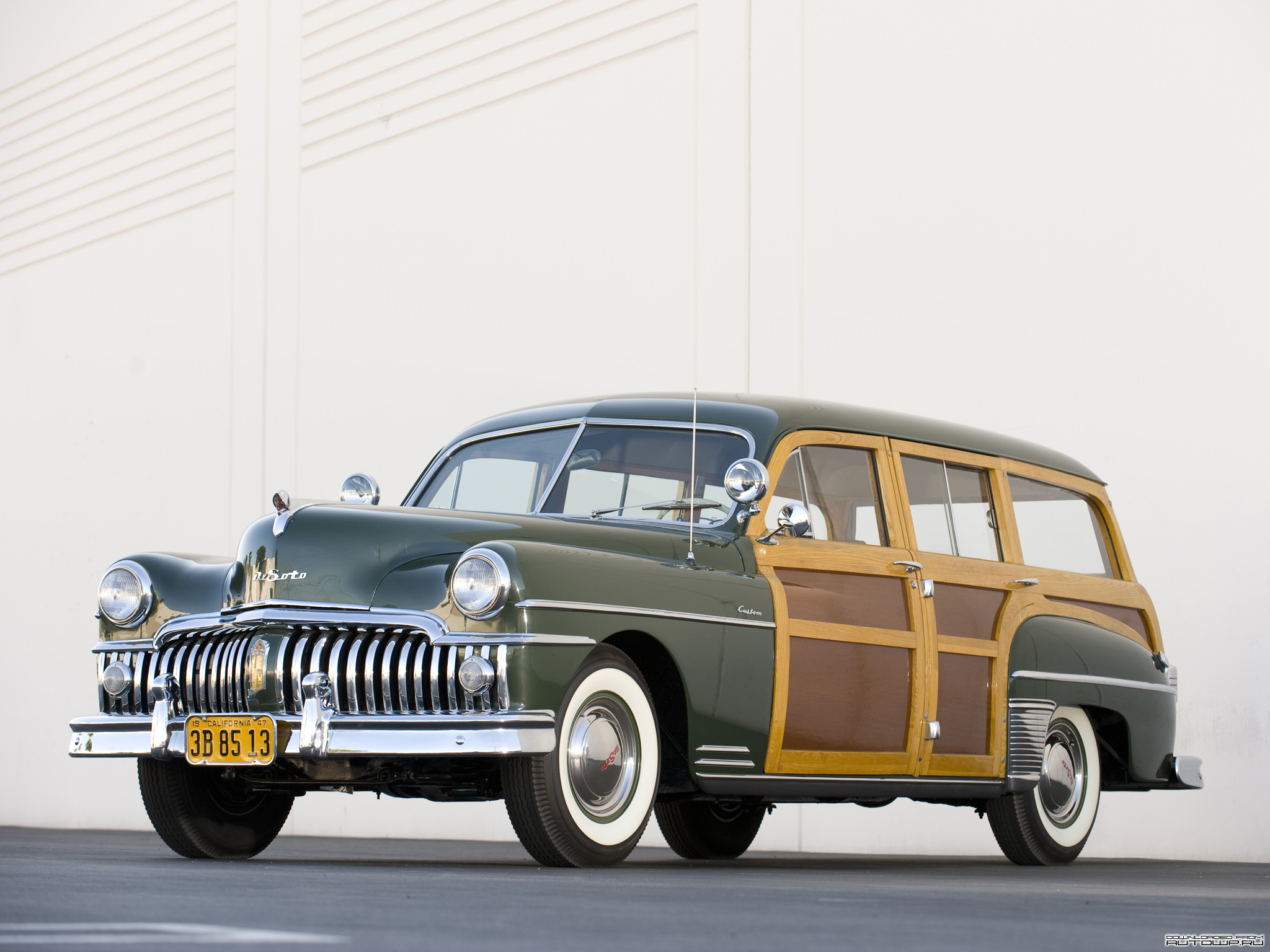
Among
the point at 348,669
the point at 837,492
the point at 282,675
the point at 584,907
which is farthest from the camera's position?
the point at 837,492

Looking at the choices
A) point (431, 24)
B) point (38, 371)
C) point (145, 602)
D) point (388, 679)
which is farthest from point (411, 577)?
point (38, 371)

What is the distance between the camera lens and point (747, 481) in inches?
243

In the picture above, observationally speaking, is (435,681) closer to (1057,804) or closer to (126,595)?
(126,595)

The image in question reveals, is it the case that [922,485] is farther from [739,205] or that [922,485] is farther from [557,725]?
[739,205]

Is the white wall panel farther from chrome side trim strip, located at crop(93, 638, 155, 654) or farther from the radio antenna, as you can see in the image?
chrome side trim strip, located at crop(93, 638, 155, 654)

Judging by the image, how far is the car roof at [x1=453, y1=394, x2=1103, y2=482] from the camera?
6.69 m

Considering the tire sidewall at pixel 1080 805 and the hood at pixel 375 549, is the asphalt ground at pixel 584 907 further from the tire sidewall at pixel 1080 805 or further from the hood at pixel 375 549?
the tire sidewall at pixel 1080 805

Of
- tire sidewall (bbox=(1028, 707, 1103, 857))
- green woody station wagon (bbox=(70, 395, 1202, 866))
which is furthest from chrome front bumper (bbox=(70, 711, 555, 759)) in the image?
tire sidewall (bbox=(1028, 707, 1103, 857))

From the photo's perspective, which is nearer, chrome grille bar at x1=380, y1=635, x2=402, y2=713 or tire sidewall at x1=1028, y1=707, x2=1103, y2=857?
chrome grille bar at x1=380, y1=635, x2=402, y2=713

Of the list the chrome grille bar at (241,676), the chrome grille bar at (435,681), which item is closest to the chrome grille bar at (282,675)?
the chrome grille bar at (241,676)

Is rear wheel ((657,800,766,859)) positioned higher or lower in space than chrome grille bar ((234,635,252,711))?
lower

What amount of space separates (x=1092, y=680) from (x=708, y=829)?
195 cm

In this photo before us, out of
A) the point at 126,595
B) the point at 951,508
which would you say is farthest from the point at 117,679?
the point at 951,508

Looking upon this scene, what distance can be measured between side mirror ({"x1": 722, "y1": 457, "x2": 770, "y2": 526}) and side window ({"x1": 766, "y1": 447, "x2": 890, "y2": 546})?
1.40 ft
